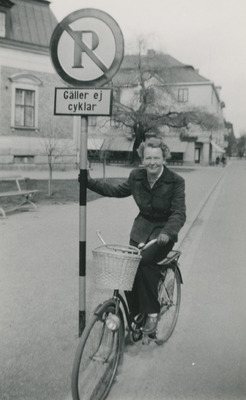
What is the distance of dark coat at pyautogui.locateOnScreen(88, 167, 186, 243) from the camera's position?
3641 millimetres

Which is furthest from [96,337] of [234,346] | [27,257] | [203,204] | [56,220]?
[203,204]

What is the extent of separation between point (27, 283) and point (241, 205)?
1037cm

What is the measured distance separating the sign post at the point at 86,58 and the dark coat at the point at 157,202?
652 mm

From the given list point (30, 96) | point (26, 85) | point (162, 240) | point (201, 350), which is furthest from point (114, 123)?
point (162, 240)

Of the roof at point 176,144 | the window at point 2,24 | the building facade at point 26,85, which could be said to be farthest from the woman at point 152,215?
the roof at point 176,144

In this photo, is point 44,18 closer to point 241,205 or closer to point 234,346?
point 241,205

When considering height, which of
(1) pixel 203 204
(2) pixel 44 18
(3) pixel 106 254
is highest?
(2) pixel 44 18

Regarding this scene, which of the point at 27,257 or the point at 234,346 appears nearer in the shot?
the point at 234,346

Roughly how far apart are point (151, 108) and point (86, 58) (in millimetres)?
34809

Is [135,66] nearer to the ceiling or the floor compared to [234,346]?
nearer to the ceiling

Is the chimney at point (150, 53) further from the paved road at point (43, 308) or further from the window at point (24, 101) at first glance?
the paved road at point (43, 308)

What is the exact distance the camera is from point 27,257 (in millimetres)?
6668

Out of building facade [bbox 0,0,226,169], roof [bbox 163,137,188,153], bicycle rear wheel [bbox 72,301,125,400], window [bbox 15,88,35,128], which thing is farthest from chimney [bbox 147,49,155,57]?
bicycle rear wheel [bbox 72,301,125,400]

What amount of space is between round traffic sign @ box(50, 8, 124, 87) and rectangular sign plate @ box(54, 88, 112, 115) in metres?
0.08
